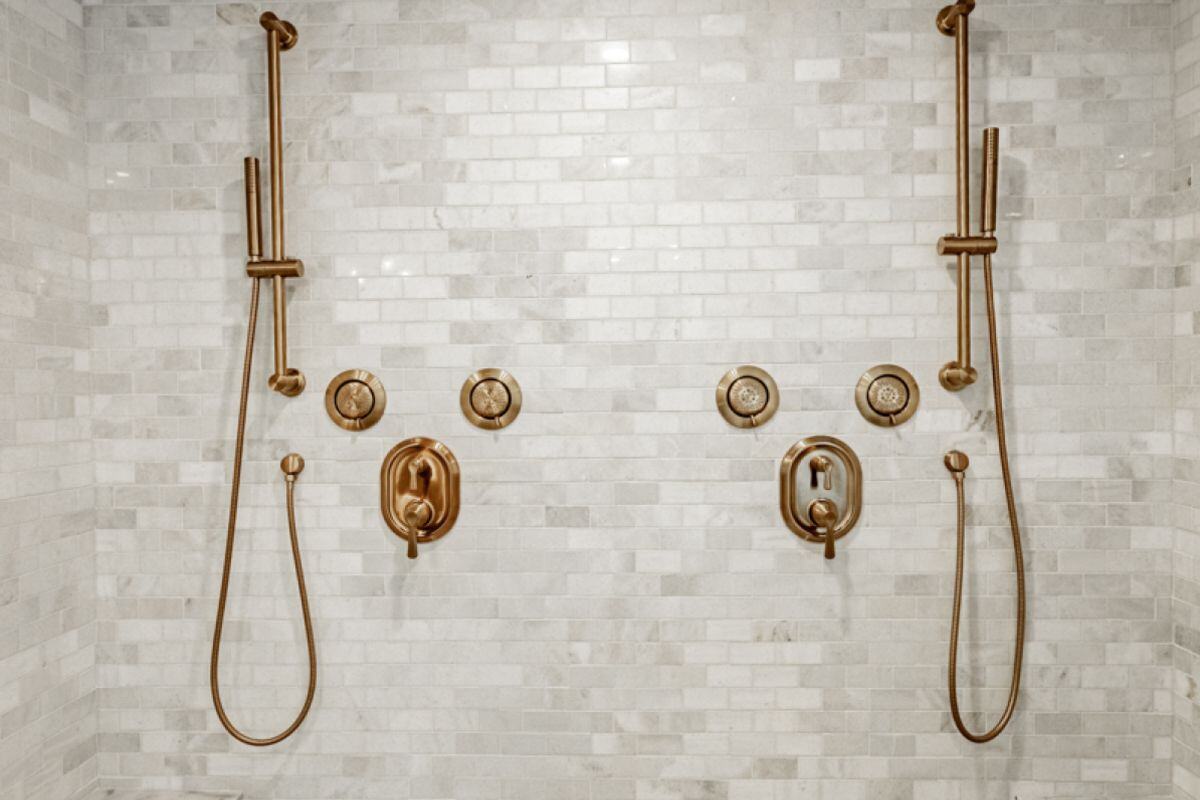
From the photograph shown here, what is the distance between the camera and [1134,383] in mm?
1995

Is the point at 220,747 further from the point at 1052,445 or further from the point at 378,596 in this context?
the point at 1052,445

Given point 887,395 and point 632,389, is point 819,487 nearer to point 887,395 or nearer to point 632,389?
point 887,395

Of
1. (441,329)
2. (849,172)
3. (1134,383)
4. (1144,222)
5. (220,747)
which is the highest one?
(849,172)

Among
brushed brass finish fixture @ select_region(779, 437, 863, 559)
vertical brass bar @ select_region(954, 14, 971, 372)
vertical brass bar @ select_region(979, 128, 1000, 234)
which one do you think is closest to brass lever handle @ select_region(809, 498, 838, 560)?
brushed brass finish fixture @ select_region(779, 437, 863, 559)

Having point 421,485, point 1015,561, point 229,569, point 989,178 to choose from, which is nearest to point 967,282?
point 989,178

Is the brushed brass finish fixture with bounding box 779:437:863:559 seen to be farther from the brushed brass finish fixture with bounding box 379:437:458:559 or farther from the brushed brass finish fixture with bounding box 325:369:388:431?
the brushed brass finish fixture with bounding box 325:369:388:431

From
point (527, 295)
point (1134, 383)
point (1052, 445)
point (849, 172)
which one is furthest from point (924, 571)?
point (527, 295)

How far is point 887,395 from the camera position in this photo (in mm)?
1992

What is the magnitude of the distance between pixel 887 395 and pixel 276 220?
5.46 ft

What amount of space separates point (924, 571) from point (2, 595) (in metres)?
2.29

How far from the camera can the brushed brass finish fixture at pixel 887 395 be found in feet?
6.54

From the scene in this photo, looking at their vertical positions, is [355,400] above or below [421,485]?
above

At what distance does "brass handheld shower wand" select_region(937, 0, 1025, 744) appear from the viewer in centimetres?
190

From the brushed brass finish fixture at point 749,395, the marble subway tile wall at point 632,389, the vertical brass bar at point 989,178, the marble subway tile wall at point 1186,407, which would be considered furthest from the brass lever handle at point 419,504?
the marble subway tile wall at point 1186,407
